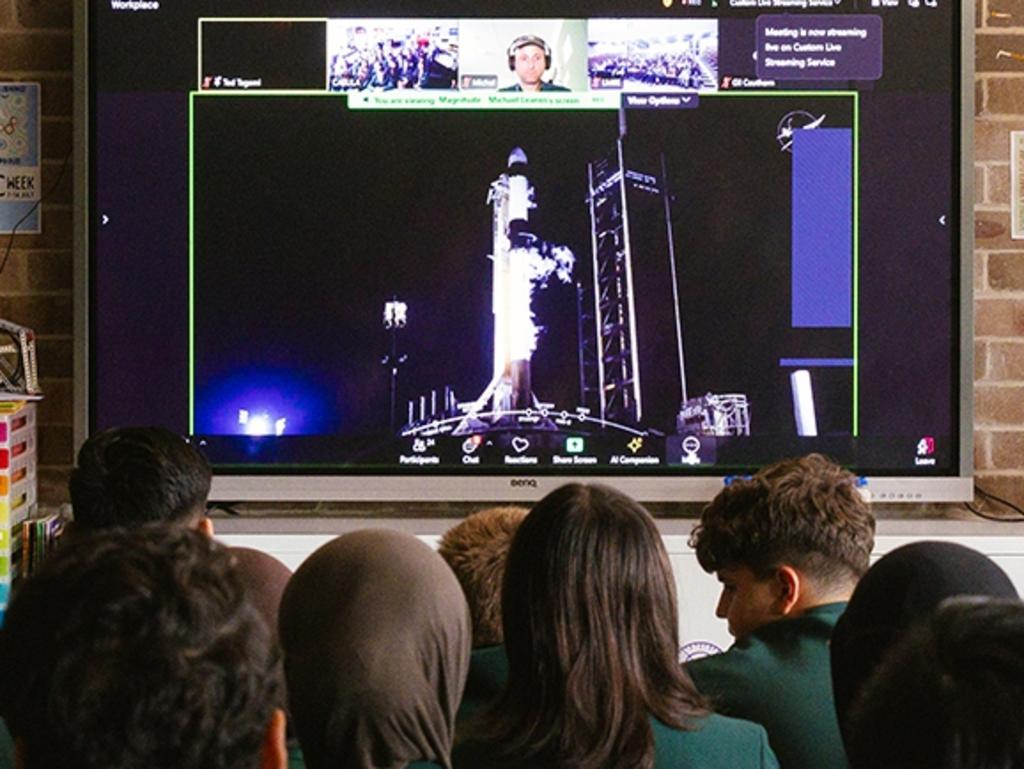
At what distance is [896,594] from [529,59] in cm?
246

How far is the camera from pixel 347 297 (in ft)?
12.1

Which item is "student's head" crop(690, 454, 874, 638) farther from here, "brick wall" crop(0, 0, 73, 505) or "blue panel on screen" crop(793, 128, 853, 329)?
"brick wall" crop(0, 0, 73, 505)

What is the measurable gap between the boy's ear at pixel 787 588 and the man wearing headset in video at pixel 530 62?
5.96 feet

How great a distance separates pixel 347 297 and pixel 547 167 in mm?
613

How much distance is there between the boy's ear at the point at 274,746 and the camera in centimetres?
97

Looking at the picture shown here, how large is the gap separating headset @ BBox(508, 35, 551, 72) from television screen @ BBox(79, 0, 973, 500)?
11 millimetres

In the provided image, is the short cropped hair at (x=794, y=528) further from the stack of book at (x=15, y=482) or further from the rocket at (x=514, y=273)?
the stack of book at (x=15, y=482)

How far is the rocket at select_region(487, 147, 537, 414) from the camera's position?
3.69 meters

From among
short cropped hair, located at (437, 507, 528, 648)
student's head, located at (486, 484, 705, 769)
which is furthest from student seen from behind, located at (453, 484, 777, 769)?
short cropped hair, located at (437, 507, 528, 648)

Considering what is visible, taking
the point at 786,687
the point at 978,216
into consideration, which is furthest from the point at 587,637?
the point at 978,216

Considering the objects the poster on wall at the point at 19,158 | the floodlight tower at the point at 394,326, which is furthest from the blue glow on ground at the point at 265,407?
the poster on wall at the point at 19,158

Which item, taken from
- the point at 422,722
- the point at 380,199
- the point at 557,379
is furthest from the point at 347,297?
the point at 422,722

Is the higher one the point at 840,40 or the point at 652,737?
the point at 840,40

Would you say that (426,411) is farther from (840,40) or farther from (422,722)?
(422,722)
